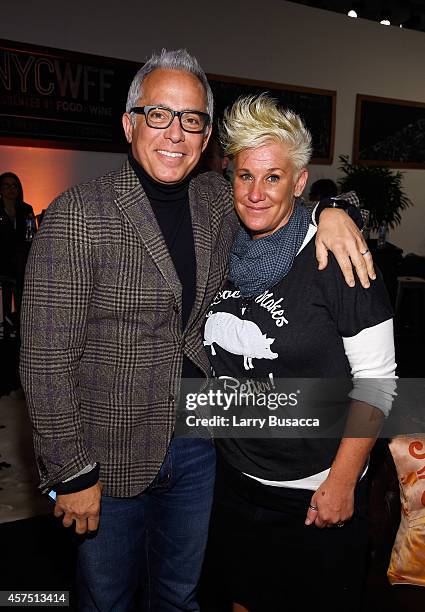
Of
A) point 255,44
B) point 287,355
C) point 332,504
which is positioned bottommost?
point 332,504

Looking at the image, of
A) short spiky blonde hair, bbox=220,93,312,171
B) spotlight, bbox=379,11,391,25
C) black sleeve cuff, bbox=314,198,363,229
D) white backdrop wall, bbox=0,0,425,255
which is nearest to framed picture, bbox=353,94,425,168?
Result: white backdrop wall, bbox=0,0,425,255

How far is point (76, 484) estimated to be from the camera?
128 cm

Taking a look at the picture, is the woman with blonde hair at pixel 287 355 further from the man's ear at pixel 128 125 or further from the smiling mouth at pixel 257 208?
the man's ear at pixel 128 125

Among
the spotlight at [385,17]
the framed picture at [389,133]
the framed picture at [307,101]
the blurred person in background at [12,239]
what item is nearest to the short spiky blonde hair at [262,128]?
the blurred person in background at [12,239]

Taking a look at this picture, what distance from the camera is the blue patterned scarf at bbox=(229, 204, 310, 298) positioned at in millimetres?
1400

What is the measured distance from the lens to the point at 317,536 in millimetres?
1498

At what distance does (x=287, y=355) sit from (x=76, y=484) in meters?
0.58

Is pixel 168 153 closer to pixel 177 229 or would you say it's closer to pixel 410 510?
pixel 177 229

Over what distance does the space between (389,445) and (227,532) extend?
1.86 ft

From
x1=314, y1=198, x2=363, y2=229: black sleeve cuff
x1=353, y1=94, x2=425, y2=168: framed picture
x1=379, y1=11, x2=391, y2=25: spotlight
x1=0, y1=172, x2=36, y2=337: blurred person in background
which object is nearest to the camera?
x1=314, y1=198, x2=363, y2=229: black sleeve cuff

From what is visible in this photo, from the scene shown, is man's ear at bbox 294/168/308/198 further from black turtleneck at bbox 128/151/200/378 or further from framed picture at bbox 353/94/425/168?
framed picture at bbox 353/94/425/168

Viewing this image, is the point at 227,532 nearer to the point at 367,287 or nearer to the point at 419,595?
the point at 419,595

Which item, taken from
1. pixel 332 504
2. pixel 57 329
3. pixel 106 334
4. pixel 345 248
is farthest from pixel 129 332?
pixel 332 504

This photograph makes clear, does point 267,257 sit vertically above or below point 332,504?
above
